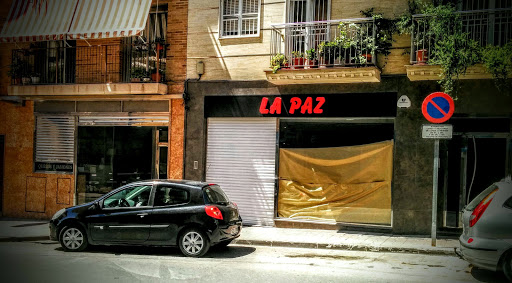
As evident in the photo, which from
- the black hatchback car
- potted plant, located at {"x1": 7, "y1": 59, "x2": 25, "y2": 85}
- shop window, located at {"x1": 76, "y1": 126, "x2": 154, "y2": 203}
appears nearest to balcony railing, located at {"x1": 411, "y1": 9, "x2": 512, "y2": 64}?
the black hatchback car

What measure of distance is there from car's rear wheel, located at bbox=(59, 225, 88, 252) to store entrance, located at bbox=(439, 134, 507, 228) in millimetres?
8294

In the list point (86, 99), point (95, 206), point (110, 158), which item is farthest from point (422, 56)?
point (86, 99)

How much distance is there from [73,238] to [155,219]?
1.91m

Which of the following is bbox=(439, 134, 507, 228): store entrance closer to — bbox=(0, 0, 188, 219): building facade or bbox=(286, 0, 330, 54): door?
bbox=(286, 0, 330, 54): door

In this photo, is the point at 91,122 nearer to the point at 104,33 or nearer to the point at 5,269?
the point at 104,33

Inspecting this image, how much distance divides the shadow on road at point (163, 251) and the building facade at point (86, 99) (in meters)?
4.66

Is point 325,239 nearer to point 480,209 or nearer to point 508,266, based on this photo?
point 480,209

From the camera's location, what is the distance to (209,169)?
14.8 metres

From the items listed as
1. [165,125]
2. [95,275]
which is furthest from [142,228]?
[165,125]

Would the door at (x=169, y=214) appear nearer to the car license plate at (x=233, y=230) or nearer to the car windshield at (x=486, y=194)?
the car license plate at (x=233, y=230)

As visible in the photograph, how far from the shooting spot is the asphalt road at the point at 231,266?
786cm

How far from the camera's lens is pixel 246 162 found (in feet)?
47.2

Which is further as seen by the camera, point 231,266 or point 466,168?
point 466,168

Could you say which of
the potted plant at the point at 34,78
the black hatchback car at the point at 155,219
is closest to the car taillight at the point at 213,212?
the black hatchback car at the point at 155,219
